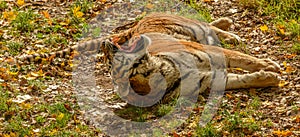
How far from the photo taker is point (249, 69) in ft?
20.7

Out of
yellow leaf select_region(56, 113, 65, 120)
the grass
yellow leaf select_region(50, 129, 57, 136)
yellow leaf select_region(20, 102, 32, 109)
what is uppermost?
the grass

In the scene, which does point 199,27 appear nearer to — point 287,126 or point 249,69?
point 249,69

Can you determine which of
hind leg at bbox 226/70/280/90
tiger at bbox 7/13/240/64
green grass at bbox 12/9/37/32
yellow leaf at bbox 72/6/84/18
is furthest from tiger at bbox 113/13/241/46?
green grass at bbox 12/9/37/32

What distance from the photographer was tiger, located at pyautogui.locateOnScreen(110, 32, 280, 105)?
Answer: 5.75 meters

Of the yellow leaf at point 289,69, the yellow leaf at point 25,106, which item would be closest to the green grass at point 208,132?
the yellow leaf at point 289,69

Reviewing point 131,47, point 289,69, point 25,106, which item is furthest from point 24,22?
point 289,69

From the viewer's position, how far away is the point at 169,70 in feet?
19.3

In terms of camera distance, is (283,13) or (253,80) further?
(283,13)

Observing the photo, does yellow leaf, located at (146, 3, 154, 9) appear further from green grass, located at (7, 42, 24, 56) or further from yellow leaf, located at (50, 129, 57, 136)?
yellow leaf, located at (50, 129, 57, 136)

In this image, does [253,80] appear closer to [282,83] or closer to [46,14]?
[282,83]

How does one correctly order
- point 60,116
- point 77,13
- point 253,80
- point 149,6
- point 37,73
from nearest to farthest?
point 60,116, point 253,80, point 37,73, point 77,13, point 149,6

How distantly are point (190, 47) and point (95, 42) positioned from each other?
1846mm

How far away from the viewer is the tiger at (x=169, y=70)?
18.9 ft

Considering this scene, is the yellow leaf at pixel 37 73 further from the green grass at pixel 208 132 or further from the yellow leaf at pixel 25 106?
the green grass at pixel 208 132
